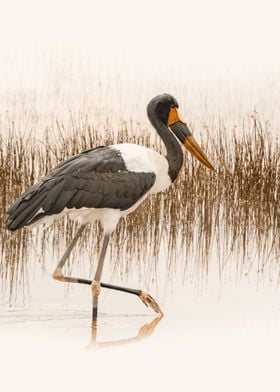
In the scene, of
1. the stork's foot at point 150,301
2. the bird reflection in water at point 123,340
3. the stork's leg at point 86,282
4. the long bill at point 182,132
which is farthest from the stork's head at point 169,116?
the bird reflection in water at point 123,340

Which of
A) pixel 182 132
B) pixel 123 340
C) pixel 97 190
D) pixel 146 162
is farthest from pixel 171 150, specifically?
pixel 123 340

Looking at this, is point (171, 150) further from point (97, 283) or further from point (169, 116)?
point (97, 283)

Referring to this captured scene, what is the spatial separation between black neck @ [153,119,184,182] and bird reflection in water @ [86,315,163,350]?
1.18 meters

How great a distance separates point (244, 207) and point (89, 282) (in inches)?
118

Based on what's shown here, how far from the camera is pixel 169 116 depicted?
7402 millimetres

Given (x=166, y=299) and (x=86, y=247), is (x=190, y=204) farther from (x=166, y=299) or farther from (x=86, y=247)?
(x=166, y=299)

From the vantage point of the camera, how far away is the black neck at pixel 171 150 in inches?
286

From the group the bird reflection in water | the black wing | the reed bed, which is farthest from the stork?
the reed bed

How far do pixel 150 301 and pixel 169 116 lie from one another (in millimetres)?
1458

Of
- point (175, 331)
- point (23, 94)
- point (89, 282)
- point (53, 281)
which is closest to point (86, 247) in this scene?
point (53, 281)

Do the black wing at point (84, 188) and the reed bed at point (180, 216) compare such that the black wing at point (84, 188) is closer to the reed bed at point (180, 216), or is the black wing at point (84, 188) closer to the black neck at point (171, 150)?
the black neck at point (171, 150)

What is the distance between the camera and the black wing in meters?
6.55

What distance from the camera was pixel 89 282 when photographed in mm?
6988

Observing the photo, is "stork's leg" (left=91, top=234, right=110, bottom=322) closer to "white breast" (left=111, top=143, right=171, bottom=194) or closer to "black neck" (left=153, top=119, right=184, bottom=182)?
"white breast" (left=111, top=143, right=171, bottom=194)
